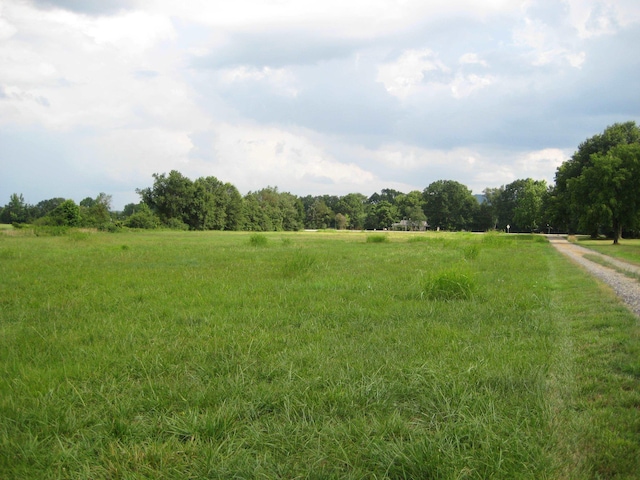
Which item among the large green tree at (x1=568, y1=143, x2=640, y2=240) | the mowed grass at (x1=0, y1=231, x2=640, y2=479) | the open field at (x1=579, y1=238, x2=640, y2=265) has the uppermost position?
the large green tree at (x1=568, y1=143, x2=640, y2=240)

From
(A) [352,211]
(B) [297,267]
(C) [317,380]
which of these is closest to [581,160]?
(B) [297,267]

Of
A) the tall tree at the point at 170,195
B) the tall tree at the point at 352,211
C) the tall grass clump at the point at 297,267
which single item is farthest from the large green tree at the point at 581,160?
the tall tree at the point at 352,211

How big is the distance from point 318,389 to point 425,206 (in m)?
128

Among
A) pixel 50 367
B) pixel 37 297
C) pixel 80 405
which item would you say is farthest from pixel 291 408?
pixel 37 297

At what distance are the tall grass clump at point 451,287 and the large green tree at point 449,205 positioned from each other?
115 metres

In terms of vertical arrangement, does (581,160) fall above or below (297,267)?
above

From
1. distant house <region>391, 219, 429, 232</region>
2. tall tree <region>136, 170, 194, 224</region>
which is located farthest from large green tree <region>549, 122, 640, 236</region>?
distant house <region>391, 219, 429, 232</region>

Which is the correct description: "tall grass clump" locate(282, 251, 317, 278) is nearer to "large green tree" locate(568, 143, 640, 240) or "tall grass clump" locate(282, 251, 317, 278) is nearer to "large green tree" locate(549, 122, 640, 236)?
"large green tree" locate(568, 143, 640, 240)

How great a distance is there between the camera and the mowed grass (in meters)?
3.03

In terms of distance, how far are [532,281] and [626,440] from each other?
9.23 meters

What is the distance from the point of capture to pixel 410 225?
125 metres

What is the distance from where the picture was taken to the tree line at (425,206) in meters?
38.8

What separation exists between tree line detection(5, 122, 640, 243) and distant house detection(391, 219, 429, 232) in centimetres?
28

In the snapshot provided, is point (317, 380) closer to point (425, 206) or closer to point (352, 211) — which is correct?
point (425, 206)
